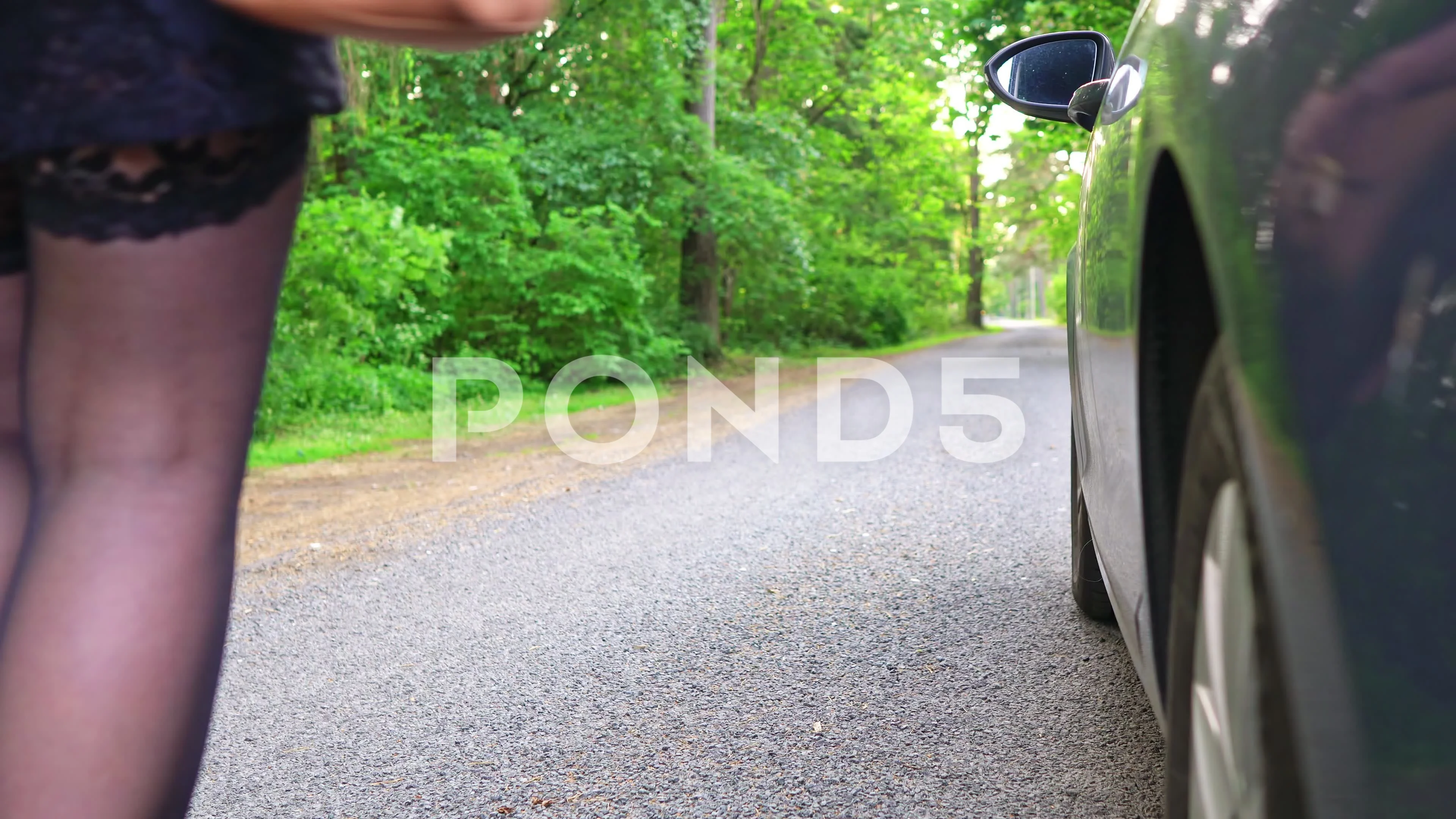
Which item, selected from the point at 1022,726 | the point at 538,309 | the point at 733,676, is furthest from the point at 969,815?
the point at 538,309

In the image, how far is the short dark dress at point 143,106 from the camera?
0.98 meters

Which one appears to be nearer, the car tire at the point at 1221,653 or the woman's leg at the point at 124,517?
the car tire at the point at 1221,653

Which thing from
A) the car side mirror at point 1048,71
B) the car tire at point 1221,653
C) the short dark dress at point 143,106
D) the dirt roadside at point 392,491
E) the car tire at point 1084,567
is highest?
the car side mirror at point 1048,71

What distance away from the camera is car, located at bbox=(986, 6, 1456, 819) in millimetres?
762

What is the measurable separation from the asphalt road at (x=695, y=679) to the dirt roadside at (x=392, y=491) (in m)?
0.34

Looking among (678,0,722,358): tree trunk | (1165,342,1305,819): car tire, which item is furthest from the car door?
(678,0,722,358): tree trunk

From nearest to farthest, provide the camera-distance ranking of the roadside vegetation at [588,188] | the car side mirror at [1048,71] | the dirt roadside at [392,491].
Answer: the car side mirror at [1048,71] < the dirt roadside at [392,491] < the roadside vegetation at [588,188]

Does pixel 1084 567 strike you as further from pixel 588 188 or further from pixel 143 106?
pixel 588 188

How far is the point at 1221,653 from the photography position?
104 cm

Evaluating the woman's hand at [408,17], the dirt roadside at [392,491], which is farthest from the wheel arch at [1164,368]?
the dirt roadside at [392,491]

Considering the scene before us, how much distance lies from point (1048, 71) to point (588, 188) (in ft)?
41.1

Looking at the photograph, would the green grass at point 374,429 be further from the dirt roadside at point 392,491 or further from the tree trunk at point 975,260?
the tree trunk at point 975,260

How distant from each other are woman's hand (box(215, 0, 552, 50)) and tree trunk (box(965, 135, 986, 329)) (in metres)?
43.7

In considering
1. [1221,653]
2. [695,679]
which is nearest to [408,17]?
[1221,653]
